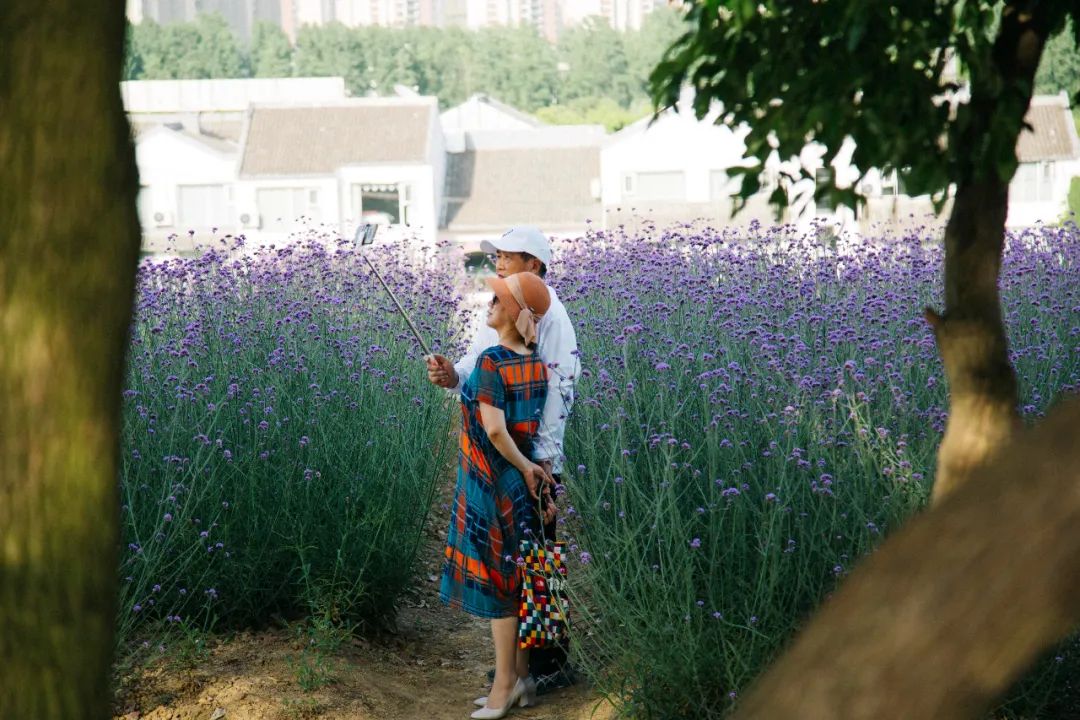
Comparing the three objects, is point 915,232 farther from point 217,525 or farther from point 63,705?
point 63,705

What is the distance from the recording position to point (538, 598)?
4480 millimetres

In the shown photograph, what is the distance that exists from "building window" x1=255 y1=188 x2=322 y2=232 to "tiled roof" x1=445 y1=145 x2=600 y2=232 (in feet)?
18.5

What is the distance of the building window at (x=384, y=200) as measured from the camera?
5372cm

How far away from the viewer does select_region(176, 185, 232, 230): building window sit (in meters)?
55.6

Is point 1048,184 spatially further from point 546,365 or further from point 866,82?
point 866,82

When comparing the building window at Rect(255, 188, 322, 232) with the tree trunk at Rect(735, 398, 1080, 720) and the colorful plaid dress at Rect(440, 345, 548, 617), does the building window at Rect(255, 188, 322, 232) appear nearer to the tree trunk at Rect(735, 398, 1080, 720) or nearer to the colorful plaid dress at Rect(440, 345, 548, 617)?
the colorful plaid dress at Rect(440, 345, 548, 617)

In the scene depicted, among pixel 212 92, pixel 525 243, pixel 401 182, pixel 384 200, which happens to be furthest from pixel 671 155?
pixel 212 92

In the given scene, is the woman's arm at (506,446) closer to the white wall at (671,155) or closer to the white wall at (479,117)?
the white wall at (671,155)

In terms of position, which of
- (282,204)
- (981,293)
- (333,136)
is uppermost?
(333,136)

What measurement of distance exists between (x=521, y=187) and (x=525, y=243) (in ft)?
174

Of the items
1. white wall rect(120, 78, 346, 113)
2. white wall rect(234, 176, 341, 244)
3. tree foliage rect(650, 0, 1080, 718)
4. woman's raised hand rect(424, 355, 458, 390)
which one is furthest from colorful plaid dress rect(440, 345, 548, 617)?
white wall rect(120, 78, 346, 113)

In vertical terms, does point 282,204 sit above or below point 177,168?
below

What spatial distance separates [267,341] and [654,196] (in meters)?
47.3

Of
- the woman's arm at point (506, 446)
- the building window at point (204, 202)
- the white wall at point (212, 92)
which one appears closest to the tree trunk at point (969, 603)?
the woman's arm at point (506, 446)
